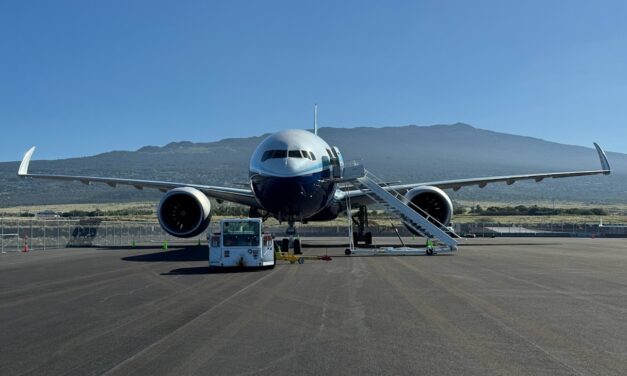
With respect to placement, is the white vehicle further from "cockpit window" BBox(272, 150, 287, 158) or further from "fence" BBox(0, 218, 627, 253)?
"fence" BBox(0, 218, 627, 253)

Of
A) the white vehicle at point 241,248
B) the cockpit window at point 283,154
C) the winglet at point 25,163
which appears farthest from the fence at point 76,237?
the white vehicle at point 241,248

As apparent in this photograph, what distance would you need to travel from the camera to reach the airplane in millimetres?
24797

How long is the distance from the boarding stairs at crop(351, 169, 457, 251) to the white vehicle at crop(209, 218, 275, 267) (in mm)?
8017

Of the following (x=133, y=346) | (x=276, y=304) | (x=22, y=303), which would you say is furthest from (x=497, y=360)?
(x=22, y=303)

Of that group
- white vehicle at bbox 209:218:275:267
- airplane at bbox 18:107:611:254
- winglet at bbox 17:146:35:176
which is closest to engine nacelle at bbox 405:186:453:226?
airplane at bbox 18:107:611:254

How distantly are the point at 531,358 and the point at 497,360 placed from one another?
0.43 m

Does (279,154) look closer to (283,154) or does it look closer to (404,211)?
(283,154)

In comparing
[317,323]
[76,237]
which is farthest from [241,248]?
[76,237]

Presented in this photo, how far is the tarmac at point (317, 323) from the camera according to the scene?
736cm

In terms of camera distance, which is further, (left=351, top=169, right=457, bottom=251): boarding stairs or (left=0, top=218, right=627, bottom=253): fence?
(left=0, top=218, right=627, bottom=253): fence

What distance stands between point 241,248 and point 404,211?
10.1 meters

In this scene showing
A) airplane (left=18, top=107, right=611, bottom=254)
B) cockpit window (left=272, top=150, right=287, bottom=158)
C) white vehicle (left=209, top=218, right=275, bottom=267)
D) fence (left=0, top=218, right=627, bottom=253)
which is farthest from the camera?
fence (left=0, top=218, right=627, bottom=253)

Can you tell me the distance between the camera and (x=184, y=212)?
2928 cm

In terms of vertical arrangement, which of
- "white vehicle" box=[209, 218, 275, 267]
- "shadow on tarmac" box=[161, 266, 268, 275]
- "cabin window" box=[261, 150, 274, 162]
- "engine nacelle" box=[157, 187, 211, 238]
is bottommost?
"shadow on tarmac" box=[161, 266, 268, 275]
